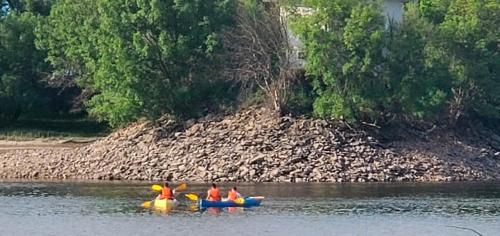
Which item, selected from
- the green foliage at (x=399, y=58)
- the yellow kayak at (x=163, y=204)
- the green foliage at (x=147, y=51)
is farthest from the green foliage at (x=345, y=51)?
the yellow kayak at (x=163, y=204)

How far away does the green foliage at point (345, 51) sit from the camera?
62.1 m

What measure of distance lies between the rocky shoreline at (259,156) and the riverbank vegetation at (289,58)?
131 cm

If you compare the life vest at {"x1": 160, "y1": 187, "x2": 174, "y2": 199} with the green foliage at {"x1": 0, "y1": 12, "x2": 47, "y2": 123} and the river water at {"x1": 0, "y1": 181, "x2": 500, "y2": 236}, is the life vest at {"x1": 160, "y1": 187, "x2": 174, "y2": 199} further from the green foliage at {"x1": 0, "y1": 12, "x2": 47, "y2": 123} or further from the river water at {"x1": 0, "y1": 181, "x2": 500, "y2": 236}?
the green foliage at {"x1": 0, "y1": 12, "x2": 47, "y2": 123}

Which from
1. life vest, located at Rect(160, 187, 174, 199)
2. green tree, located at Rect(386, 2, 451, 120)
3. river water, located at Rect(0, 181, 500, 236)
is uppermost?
green tree, located at Rect(386, 2, 451, 120)

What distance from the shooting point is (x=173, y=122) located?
220 feet

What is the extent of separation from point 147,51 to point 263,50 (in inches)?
Answer: 258

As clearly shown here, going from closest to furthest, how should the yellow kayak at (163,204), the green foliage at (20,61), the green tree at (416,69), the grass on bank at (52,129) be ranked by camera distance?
1. the yellow kayak at (163,204)
2. the green tree at (416,69)
3. the grass on bank at (52,129)
4. the green foliage at (20,61)

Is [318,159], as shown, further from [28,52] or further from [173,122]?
[28,52]

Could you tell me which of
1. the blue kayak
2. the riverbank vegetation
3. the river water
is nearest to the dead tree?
the riverbank vegetation

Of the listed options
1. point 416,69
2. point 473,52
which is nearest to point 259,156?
point 416,69

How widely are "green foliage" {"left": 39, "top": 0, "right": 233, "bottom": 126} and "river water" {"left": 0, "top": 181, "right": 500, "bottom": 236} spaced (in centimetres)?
765

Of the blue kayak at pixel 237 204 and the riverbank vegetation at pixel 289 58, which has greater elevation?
the riverbank vegetation at pixel 289 58

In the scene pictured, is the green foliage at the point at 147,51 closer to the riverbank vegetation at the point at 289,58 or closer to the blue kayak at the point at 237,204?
the riverbank vegetation at the point at 289,58

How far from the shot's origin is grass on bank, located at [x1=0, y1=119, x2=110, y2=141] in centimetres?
7219
